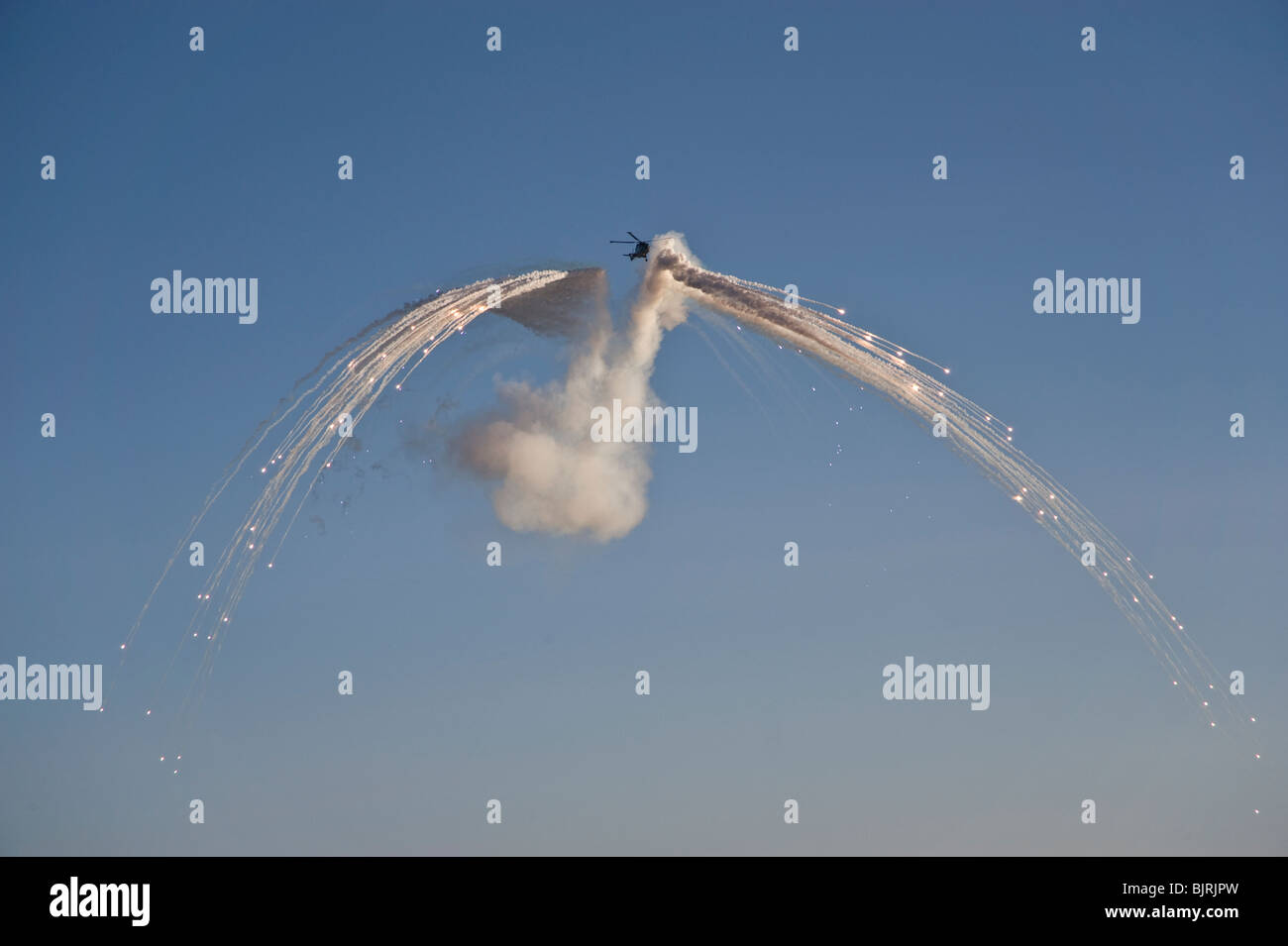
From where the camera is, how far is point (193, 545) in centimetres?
7456

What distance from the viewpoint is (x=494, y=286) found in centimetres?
7700
